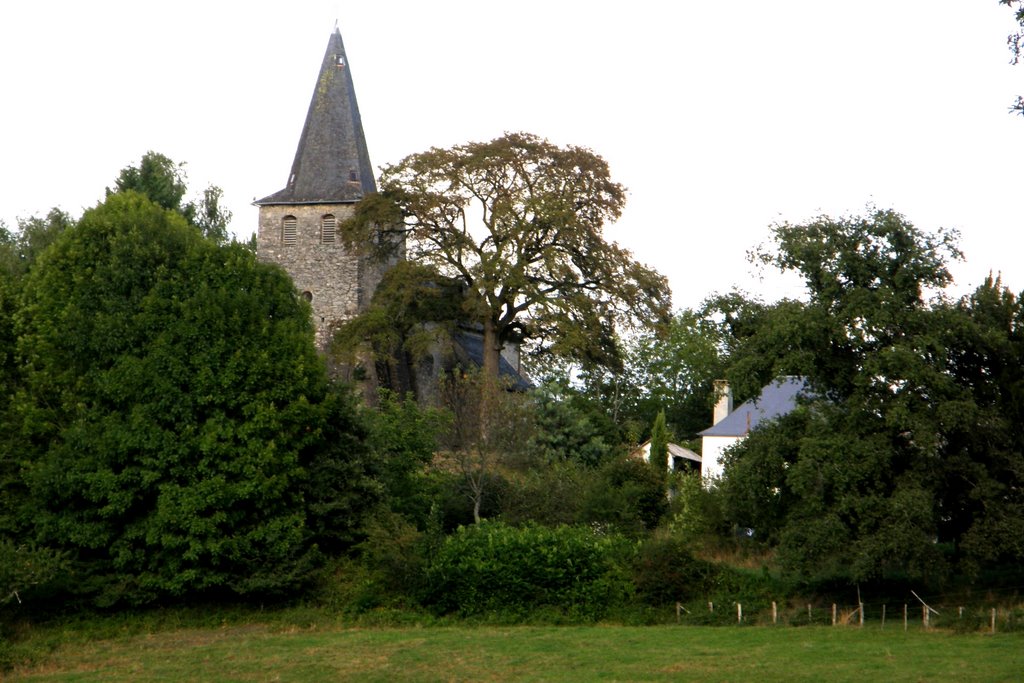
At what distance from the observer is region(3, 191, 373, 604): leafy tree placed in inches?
1078

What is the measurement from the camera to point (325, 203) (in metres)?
54.4

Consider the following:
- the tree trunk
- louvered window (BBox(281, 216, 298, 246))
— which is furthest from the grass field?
louvered window (BBox(281, 216, 298, 246))

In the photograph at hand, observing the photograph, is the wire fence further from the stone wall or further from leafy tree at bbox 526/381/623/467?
the stone wall

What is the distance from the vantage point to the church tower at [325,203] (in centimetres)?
5412

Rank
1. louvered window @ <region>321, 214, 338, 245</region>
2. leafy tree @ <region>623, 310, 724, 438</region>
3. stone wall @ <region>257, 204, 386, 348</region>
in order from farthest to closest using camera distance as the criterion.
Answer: leafy tree @ <region>623, 310, 724, 438</region>, louvered window @ <region>321, 214, 338, 245</region>, stone wall @ <region>257, 204, 386, 348</region>

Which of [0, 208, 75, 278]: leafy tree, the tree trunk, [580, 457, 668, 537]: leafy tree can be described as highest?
[0, 208, 75, 278]: leafy tree

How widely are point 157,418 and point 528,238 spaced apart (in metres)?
20.1

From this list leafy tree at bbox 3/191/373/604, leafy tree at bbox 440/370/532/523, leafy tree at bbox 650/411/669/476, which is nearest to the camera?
leafy tree at bbox 3/191/373/604

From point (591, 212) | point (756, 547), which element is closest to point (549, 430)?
point (591, 212)

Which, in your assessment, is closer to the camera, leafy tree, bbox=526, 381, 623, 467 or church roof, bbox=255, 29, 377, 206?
leafy tree, bbox=526, 381, 623, 467

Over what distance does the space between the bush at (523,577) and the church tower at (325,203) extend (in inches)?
1002

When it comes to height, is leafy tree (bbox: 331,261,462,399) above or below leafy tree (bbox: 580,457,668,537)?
above

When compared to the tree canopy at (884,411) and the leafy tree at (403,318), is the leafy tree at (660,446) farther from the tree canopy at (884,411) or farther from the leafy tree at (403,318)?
the tree canopy at (884,411)

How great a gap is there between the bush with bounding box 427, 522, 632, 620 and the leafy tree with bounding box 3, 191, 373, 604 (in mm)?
3359
